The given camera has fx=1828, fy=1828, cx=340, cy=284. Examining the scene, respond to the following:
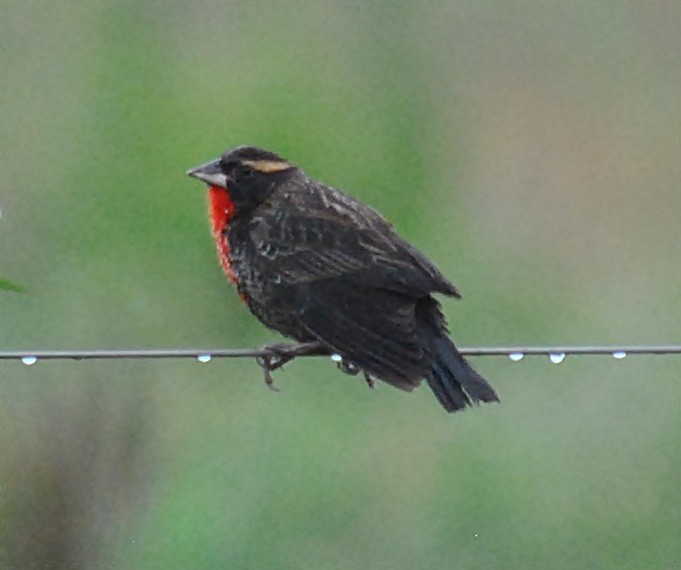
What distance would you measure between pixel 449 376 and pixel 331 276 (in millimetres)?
363

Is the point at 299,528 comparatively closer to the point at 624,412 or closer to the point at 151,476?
the point at 151,476

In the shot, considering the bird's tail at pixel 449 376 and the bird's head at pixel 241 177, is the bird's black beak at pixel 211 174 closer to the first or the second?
the bird's head at pixel 241 177

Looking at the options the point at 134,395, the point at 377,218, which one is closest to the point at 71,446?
the point at 134,395

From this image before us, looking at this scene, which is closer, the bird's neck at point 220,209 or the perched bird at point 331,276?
the perched bird at point 331,276

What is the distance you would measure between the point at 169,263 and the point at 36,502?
111 centimetres

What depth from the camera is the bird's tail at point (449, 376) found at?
3.96 metres

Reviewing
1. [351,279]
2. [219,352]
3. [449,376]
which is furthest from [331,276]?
[219,352]

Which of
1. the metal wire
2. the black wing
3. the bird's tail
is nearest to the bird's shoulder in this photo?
the black wing

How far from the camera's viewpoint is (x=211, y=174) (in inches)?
173

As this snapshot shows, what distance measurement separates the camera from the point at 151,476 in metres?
5.46

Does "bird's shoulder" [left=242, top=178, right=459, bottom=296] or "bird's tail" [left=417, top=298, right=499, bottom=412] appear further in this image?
"bird's shoulder" [left=242, top=178, right=459, bottom=296]

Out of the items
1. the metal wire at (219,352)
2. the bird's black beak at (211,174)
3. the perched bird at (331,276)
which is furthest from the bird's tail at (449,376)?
the bird's black beak at (211,174)

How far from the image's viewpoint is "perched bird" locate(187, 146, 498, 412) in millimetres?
3986

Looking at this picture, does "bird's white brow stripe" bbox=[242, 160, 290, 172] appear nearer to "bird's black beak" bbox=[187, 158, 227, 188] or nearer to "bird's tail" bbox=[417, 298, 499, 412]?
"bird's black beak" bbox=[187, 158, 227, 188]
